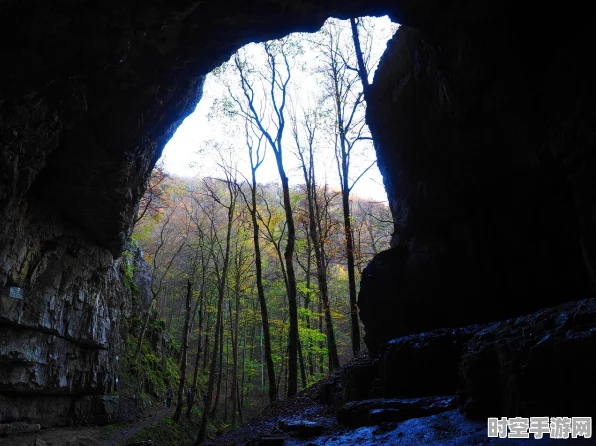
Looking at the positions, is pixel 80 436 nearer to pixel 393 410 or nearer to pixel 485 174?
pixel 393 410

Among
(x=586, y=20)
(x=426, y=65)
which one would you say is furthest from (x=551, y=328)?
(x=426, y=65)

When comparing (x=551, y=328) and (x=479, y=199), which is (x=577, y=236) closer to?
(x=479, y=199)

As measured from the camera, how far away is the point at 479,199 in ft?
27.7

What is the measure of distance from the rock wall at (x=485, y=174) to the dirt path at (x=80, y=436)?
8.77 meters

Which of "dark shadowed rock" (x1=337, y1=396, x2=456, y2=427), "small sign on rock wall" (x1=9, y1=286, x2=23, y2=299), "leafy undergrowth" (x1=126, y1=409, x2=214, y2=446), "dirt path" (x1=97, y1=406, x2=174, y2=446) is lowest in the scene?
"leafy undergrowth" (x1=126, y1=409, x2=214, y2=446)

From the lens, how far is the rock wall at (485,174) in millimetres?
6398

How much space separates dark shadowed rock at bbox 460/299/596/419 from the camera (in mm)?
3307

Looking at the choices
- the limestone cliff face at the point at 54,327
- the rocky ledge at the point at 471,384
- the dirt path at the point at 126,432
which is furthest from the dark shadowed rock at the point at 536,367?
the dirt path at the point at 126,432

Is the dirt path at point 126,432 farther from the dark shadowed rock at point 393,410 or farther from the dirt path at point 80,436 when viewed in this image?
the dark shadowed rock at point 393,410

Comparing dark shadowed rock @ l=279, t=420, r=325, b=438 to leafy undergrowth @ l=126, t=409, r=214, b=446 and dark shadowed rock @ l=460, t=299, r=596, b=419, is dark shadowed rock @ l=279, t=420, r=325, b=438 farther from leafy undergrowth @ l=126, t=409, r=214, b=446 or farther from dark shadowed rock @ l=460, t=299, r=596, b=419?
leafy undergrowth @ l=126, t=409, r=214, b=446

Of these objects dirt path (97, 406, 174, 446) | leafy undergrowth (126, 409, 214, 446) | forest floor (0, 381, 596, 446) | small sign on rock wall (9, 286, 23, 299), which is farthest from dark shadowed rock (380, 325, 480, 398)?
leafy undergrowth (126, 409, 214, 446)

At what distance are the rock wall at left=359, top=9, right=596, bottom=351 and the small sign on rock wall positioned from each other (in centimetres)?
892

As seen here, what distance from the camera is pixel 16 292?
351 inches

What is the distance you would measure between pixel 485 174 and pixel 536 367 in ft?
18.1
